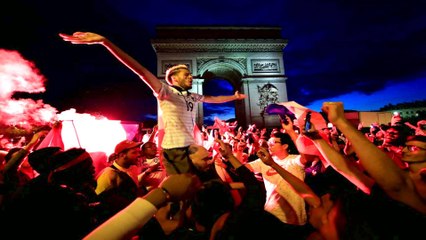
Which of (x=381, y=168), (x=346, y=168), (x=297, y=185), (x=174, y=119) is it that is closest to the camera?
(x=381, y=168)

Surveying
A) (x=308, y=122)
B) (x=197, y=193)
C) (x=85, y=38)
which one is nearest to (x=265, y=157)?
(x=308, y=122)

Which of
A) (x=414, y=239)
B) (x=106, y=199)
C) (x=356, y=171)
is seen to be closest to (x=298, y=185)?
(x=356, y=171)

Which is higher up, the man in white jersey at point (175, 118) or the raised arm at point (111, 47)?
the raised arm at point (111, 47)

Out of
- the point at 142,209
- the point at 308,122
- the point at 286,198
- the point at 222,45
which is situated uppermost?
the point at 222,45

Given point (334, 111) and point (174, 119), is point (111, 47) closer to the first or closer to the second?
point (174, 119)

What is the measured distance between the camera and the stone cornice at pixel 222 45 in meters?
25.7

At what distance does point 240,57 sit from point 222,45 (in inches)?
99.7

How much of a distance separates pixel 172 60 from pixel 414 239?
26.1 metres

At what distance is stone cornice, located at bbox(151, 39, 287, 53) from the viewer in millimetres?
25656

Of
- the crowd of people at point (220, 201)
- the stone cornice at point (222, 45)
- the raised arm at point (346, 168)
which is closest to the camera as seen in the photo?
the crowd of people at point (220, 201)

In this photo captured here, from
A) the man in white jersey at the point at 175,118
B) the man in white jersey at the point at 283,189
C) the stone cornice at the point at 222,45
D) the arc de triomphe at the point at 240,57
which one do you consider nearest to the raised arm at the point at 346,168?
the man in white jersey at the point at 283,189

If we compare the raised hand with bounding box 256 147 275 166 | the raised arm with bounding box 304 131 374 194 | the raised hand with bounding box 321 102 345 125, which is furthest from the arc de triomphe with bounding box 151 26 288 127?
the raised hand with bounding box 321 102 345 125

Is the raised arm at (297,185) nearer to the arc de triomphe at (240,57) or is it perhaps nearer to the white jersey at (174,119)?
the white jersey at (174,119)

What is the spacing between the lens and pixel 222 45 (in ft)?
87.0
